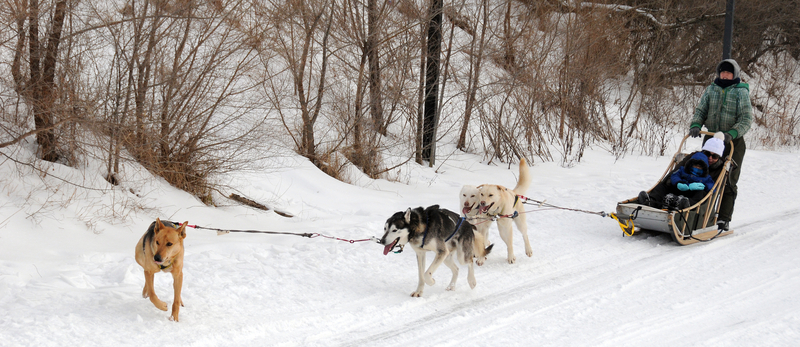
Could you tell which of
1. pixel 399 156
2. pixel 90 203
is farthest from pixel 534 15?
pixel 90 203

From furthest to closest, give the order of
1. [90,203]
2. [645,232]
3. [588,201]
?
[588,201] < [645,232] < [90,203]

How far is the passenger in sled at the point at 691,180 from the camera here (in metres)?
6.68

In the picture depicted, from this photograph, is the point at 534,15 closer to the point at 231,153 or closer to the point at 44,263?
the point at 231,153

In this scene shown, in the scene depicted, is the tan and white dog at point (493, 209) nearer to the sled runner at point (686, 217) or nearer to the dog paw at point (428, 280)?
the dog paw at point (428, 280)

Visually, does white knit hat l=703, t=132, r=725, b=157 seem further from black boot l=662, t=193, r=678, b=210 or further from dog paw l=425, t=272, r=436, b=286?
dog paw l=425, t=272, r=436, b=286

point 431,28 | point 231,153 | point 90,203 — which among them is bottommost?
point 90,203

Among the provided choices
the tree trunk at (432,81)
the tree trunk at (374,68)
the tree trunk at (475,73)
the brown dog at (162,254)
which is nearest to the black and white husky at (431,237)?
the brown dog at (162,254)

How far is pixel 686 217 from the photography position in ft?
20.7

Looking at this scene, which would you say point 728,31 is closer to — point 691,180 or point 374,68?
point 691,180

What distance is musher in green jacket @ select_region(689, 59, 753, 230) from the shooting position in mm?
6910

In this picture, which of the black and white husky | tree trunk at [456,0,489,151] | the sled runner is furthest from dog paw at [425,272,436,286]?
tree trunk at [456,0,489,151]

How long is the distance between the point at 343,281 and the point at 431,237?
989 mm

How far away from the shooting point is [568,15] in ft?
47.9

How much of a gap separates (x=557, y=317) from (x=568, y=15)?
1186 cm
